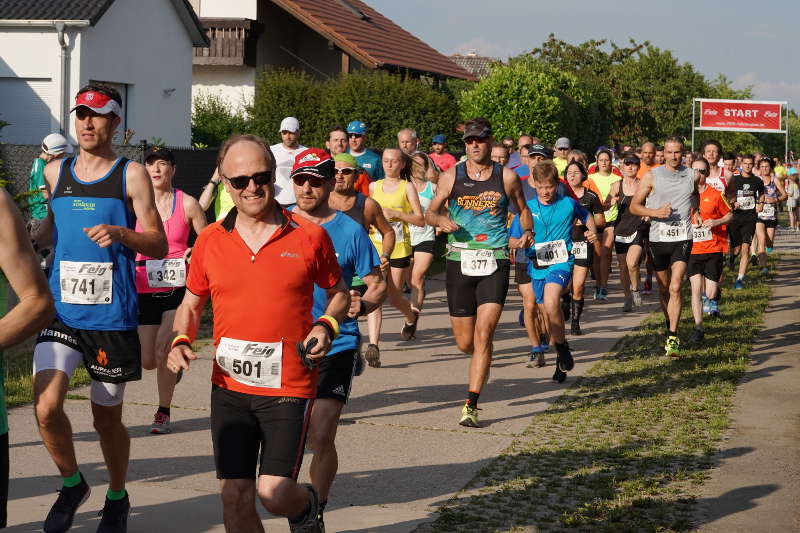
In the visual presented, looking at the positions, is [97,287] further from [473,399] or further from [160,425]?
[473,399]

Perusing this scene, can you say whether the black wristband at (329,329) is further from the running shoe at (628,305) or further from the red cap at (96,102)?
the running shoe at (628,305)

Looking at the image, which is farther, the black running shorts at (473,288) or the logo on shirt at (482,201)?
the logo on shirt at (482,201)

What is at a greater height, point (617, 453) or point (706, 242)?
point (706, 242)

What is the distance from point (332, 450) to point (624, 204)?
1152 centimetres

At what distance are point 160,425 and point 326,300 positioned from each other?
2.81m

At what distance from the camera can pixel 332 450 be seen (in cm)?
559

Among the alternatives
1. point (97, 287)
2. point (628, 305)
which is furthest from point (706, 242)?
point (97, 287)

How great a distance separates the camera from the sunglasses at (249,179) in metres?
4.51

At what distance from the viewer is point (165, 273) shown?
312 inches

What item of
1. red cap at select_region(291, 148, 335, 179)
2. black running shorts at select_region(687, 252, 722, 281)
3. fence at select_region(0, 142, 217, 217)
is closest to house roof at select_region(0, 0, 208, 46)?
fence at select_region(0, 142, 217, 217)

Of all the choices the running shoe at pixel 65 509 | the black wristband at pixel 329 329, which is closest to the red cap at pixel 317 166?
the black wristband at pixel 329 329

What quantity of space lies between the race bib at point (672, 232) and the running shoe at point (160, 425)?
5.95m

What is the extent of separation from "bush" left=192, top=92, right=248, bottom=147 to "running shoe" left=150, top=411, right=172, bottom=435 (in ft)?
75.4

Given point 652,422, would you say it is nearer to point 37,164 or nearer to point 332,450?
point 332,450
